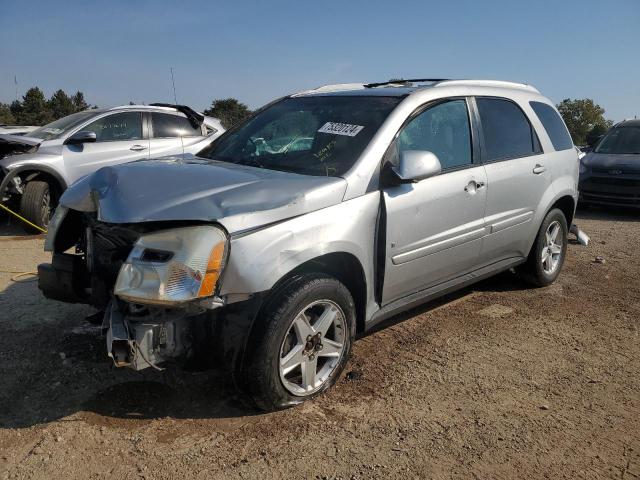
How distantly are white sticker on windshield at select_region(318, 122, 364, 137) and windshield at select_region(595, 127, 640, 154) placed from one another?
27.6 ft

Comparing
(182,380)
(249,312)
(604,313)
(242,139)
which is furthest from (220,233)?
(604,313)

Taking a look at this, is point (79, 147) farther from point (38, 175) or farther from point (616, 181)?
point (616, 181)

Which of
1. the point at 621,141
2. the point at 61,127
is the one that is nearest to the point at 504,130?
the point at 61,127

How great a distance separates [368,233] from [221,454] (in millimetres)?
1427

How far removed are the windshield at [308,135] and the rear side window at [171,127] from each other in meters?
4.48

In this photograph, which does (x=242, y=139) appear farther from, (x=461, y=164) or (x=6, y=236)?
(x=6, y=236)

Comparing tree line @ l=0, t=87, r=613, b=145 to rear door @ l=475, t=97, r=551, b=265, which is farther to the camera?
tree line @ l=0, t=87, r=613, b=145

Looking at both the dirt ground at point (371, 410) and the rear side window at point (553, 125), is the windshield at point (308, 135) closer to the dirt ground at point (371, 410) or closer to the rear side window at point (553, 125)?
the dirt ground at point (371, 410)

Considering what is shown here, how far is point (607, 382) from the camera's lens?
349 cm

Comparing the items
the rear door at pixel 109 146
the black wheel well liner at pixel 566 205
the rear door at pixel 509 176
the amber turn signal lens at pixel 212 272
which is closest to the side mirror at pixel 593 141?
the black wheel well liner at pixel 566 205

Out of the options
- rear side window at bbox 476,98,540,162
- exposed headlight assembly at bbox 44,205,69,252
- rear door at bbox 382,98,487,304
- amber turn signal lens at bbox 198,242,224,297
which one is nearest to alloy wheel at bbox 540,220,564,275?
rear side window at bbox 476,98,540,162

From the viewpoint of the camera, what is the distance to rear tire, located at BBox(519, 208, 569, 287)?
5016mm

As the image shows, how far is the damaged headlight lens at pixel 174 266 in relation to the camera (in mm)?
2561

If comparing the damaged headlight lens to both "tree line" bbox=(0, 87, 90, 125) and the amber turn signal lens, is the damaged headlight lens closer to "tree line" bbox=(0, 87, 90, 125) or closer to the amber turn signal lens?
the amber turn signal lens
